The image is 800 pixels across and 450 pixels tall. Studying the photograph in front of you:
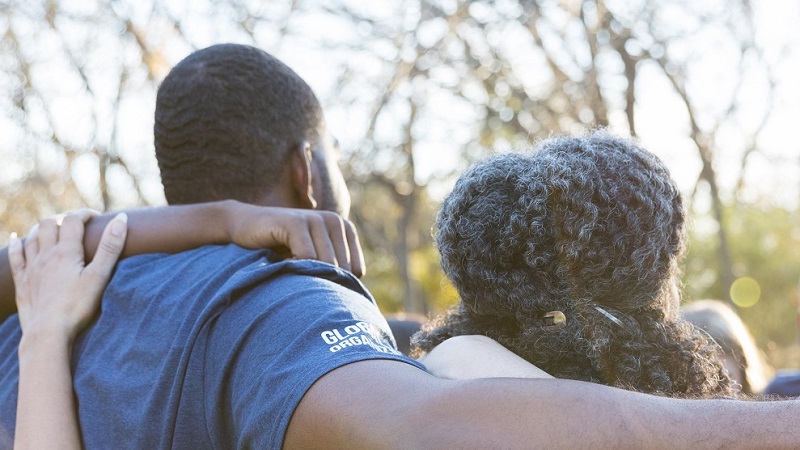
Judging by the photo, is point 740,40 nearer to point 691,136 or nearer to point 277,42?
point 691,136

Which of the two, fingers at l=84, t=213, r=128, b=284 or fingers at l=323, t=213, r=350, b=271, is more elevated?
fingers at l=323, t=213, r=350, b=271

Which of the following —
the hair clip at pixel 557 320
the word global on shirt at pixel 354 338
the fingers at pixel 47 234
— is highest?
the hair clip at pixel 557 320

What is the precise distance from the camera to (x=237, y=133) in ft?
7.79

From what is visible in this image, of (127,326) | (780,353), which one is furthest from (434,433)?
(780,353)

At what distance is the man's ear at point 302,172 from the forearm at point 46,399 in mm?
727

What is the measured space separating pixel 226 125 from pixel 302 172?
0.24 metres

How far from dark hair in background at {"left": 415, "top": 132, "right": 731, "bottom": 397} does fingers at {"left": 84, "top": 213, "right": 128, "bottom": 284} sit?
0.90m

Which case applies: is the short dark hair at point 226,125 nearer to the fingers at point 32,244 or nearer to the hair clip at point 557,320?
the fingers at point 32,244

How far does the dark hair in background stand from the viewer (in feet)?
5.61

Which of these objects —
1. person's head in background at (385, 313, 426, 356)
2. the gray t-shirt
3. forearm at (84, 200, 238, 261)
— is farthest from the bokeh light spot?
the gray t-shirt

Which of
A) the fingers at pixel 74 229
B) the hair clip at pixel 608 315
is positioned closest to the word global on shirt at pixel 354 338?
the hair clip at pixel 608 315

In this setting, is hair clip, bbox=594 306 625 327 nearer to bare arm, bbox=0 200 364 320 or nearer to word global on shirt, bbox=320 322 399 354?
word global on shirt, bbox=320 322 399 354

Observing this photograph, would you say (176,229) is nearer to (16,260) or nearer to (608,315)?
(16,260)

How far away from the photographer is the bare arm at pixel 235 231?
7.00 feet
